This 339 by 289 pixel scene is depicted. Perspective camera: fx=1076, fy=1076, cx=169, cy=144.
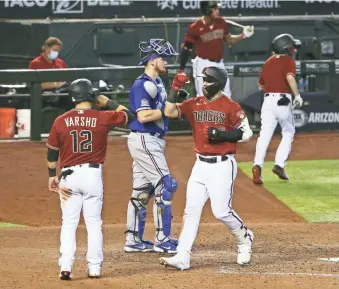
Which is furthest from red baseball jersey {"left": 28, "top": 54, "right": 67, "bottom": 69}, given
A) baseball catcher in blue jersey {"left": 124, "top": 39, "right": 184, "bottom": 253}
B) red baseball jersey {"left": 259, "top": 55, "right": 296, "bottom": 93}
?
baseball catcher in blue jersey {"left": 124, "top": 39, "right": 184, "bottom": 253}

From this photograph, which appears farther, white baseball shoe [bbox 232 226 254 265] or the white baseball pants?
the white baseball pants

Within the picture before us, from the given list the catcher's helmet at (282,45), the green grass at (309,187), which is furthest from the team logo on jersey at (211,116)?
the catcher's helmet at (282,45)

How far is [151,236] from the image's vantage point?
1118cm

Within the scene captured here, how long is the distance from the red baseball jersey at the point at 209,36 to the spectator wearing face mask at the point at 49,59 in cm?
280

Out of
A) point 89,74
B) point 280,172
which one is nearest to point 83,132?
point 280,172

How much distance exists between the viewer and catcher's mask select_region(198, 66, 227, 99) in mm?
9289

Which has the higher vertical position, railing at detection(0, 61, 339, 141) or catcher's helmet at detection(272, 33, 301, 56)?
catcher's helmet at detection(272, 33, 301, 56)

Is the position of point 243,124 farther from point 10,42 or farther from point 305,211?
point 10,42

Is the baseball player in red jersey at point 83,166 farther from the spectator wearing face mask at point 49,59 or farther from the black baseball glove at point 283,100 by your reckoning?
the spectator wearing face mask at point 49,59

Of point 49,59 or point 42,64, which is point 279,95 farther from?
point 42,64

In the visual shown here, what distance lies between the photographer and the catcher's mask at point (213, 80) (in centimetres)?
929

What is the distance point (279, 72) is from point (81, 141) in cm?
561

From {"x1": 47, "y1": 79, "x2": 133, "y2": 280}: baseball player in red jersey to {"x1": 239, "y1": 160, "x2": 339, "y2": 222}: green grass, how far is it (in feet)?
12.9

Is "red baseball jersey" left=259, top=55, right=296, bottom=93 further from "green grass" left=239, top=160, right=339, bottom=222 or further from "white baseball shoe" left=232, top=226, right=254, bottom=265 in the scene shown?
"white baseball shoe" left=232, top=226, right=254, bottom=265
